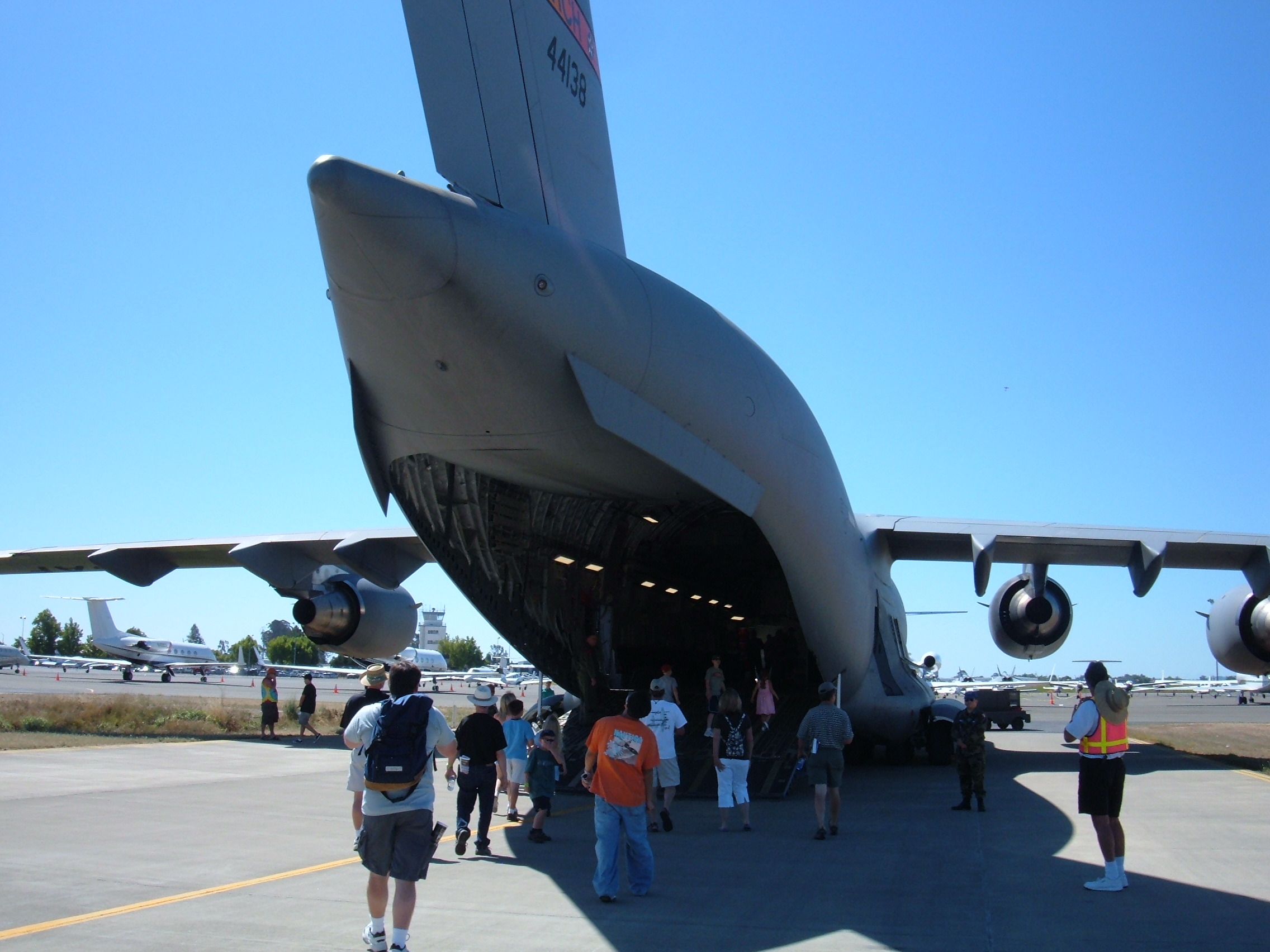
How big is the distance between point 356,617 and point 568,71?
9.68 meters

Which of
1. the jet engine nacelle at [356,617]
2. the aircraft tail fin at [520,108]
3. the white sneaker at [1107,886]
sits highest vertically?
the aircraft tail fin at [520,108]

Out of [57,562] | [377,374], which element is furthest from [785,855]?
[57,562]

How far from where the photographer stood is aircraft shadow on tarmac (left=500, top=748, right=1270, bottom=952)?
16.6 feet

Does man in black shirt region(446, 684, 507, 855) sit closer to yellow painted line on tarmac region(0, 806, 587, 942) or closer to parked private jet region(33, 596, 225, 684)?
yellow painted line on tarmac region(0, 806, 587, 942)

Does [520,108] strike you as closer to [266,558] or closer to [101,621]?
[266,558]

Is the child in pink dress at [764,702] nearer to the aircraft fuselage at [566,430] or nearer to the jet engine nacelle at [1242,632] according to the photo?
the aircraft fuselage at [566,430]

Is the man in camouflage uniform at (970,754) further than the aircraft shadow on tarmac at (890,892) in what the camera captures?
Yes

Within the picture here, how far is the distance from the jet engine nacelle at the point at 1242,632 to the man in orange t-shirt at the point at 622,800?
37.3 feet

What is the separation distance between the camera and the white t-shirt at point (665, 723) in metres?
8.85

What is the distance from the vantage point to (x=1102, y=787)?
20.4 feet

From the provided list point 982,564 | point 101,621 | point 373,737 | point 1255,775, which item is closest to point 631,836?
point 373,737

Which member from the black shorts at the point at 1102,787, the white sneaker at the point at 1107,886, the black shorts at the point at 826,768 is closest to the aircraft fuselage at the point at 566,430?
the black shorts at the point at 826,768

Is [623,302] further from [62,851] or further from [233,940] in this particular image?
[62,851]

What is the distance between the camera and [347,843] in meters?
7.75
